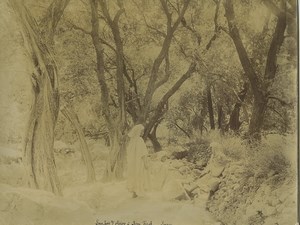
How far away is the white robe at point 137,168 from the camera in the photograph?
7.06 feet

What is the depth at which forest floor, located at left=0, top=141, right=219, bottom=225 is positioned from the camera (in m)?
2.12

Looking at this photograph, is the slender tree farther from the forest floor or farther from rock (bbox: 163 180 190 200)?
rock (bbox: 163 180 190 200)

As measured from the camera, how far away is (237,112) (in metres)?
2.08

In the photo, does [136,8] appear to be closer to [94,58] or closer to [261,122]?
[94,58]

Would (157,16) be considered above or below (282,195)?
above

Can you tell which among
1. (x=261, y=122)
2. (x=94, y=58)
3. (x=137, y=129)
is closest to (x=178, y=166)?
(x=137, y=129)

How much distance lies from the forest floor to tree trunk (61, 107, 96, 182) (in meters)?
0.02

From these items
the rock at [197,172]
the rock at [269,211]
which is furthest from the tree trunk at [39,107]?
the rock at [269,211]

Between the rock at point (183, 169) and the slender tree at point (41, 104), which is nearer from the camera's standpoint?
the rock at point (183, 169)

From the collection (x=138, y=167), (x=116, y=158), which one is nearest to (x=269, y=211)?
(x=138, y=167)

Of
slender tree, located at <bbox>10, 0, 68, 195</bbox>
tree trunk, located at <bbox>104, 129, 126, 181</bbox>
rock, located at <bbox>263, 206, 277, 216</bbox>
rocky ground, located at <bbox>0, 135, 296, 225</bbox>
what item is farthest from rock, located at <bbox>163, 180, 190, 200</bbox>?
slender tree, located at <bbox>10, 0, 68, 195</bbox>

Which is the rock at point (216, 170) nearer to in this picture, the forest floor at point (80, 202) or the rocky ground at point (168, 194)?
the rocky ground at point (168, 194)

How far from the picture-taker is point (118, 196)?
85.3 inches

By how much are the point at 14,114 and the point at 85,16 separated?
25.1 inches
